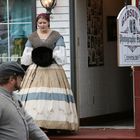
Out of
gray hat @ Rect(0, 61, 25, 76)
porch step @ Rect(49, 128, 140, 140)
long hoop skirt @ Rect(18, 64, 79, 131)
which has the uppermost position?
gray hat @ Rect(0, 61, 25, 76)

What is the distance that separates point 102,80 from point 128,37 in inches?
106

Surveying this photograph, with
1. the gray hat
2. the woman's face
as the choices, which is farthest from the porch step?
the gray hat

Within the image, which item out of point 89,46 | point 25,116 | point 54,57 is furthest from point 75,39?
point 25,116

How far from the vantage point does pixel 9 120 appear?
15.0 ft

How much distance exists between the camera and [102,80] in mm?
11445

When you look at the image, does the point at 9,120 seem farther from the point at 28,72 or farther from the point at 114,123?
the point at 114,123

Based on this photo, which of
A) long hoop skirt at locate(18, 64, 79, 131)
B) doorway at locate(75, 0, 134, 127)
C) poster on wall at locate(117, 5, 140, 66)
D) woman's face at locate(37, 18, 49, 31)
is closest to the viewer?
poster on wall at locate(117, 5, 140, 66)

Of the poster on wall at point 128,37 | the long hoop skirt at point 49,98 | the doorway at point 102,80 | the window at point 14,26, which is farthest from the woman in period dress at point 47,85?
the window at point 14,26

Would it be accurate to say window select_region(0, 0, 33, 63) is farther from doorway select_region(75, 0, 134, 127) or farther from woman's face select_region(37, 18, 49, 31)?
woman's face select_region(37, 18, 49, 31)

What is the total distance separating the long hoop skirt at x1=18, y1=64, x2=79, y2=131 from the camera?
29.5ft

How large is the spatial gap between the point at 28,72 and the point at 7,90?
448 centimetres

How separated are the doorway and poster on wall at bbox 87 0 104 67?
0.02 m

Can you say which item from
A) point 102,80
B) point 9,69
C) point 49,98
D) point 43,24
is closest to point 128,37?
point 43,24

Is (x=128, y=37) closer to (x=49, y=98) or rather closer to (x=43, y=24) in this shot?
(x=43, y=24)
